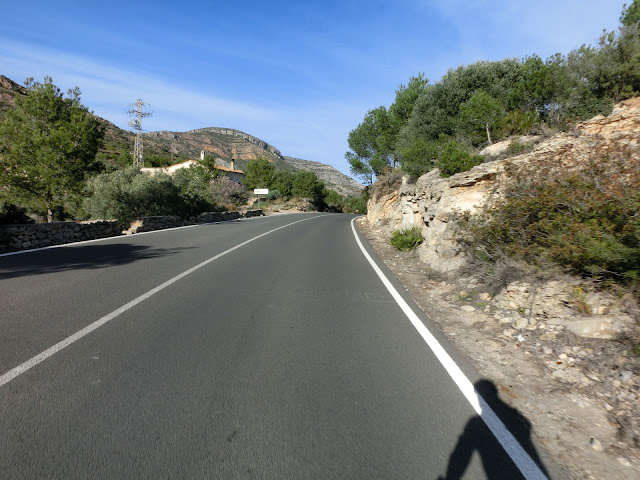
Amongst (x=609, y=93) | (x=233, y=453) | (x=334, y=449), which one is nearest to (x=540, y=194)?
(x=334, y=449)

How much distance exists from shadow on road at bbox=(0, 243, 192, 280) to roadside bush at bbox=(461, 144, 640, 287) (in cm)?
804

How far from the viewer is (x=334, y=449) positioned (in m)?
2.57

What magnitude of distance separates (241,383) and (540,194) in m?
5.30

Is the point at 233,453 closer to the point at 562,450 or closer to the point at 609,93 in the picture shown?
the point at 562,450

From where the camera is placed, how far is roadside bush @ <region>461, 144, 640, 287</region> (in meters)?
4.47

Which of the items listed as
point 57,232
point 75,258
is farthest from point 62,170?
point 75,258

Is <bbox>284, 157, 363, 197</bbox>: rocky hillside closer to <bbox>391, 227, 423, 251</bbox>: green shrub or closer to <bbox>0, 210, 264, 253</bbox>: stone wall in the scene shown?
<bbox>0, 210, 264, 253</bbox>: stone wall

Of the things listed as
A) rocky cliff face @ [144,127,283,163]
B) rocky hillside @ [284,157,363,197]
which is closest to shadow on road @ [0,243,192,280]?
rocky cliff face @ [144,127,283,163]

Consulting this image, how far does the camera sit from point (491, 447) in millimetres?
2662

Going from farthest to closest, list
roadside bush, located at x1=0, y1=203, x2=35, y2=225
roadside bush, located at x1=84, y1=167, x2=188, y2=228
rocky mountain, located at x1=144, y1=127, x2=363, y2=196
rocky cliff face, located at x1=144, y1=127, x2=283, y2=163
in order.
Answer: rocky cliff face, located at x1=144, y1=127, x2=283, y2=163, rocky mountain, located at x1=144, y1=127, x2=363, y2=196, roadside bush, located at x1=84, y1=167, x2=188, y2=228, roadside bush, located at x1=0, y1=203, x2=35, y2=225

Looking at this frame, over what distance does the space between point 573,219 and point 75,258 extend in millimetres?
10262

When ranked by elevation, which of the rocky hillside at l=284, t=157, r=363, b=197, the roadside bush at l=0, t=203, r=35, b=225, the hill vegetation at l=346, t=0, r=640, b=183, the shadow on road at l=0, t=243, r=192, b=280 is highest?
the rocky hillside at l=284, t=157, r=363, b=197

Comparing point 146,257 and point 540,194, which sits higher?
point 540,194

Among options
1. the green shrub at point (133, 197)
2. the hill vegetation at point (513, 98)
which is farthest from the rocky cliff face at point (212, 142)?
the hill vegetation at point (513, 98)
